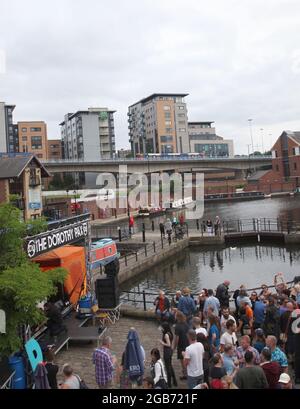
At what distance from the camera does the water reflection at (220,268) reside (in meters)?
24.0

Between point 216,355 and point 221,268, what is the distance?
20567mm

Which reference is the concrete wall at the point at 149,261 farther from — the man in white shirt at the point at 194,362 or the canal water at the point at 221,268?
the man in white shirt at the point at 194,362

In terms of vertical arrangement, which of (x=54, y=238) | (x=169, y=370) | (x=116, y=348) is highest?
(x=54, y=238)

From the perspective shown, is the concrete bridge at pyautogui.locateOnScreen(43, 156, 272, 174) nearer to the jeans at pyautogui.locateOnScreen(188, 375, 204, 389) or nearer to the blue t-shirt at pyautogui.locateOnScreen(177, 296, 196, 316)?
the blue t-shirt at pyautogui.locateOnScreen(177, 296, 196, 316)

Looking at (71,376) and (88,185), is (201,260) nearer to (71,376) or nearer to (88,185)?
(71,376)

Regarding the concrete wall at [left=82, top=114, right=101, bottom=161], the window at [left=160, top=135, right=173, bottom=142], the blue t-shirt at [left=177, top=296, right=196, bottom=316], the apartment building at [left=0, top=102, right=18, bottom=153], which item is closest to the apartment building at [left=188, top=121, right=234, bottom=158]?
the window at [left=160, top=135, right=173, bottom=142]

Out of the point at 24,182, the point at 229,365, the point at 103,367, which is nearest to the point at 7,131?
the point at 24,182

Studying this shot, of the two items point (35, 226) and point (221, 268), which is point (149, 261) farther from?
point (35, 226)

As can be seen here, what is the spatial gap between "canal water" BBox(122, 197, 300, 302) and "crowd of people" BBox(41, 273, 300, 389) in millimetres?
11507

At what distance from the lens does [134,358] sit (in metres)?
8.94

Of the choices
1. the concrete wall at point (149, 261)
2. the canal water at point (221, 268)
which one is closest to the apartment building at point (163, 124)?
the concrete wall at point (149, 261)

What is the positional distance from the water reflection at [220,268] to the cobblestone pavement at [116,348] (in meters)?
7.97

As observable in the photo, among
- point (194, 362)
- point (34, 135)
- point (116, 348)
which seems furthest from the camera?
point (34, 135)

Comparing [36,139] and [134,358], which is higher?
[36,139]
